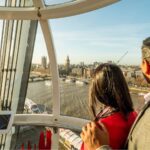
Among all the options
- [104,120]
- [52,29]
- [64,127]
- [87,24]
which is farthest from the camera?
[87,24]

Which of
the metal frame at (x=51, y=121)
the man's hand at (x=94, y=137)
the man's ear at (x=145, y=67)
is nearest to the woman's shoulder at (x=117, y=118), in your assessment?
the man's hand at (x=94, y=137)

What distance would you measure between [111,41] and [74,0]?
1857 millimetres

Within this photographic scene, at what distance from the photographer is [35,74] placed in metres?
6.07

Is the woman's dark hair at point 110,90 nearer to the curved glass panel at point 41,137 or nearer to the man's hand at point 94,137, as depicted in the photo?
the man's hand at point 94,137

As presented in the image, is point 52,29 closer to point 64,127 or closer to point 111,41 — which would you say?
point 111,41

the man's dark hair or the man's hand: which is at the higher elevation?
the man's dark hair

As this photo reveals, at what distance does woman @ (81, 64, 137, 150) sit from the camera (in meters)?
1.60

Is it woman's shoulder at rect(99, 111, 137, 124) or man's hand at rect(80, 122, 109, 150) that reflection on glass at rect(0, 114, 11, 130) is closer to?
woman's shoulder at rect(99, 111, 137, 124)

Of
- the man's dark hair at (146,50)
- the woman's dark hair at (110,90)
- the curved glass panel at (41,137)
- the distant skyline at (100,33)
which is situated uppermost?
the distant skyline at (100,33)

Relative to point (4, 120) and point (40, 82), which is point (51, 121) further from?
point (4, 120)

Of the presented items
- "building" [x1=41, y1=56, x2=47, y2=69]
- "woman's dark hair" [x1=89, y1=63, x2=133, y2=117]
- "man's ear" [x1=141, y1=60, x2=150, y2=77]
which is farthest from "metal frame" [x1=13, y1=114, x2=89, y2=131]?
"man's ear" [x1=141, y1=60, x2=150, y2=77]

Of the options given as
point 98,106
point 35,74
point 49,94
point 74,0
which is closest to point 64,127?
point 49,94

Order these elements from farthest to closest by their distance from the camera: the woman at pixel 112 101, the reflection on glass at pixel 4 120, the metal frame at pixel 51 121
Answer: the metal frame at pixel 51 121 → the reflection on glass at pixel 4 120 → the woman at pixel 112 101

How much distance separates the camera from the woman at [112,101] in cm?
160
